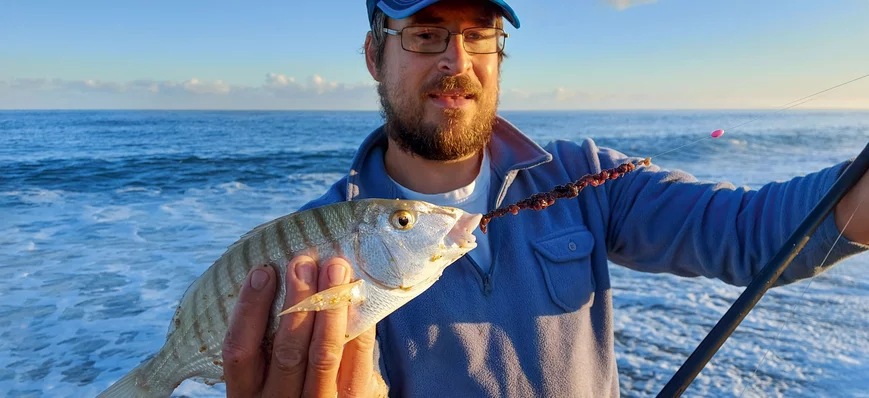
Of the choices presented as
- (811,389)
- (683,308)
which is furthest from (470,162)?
(683,308)

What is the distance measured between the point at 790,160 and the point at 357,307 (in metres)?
15.5

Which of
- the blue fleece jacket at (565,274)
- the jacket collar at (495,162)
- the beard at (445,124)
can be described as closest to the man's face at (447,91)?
the beard at (445,124)

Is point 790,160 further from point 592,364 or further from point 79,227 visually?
point 79,227

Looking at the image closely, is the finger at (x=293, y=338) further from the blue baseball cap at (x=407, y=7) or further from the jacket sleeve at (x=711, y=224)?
the jacket sleeve at (x=711, y=224)

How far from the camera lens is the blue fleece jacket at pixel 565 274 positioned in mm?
2178

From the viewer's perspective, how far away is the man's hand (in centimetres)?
172

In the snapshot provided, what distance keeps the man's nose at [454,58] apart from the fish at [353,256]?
101 cm

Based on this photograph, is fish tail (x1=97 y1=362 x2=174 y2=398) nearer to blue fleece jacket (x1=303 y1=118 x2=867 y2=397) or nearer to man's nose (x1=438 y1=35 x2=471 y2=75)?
blue fleece jacket (x1=303 y1=118 x2=867 y2=397)

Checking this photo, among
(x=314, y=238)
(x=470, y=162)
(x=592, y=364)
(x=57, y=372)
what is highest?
(x=470, y=162)

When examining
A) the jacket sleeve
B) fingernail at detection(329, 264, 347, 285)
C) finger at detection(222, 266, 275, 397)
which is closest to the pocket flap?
the jacket sleeve

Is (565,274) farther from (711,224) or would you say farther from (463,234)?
(463,234)

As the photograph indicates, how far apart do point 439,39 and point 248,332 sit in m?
1.59

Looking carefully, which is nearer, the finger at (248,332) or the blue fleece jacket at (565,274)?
the finger at (248,332)

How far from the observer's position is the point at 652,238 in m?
2.45
